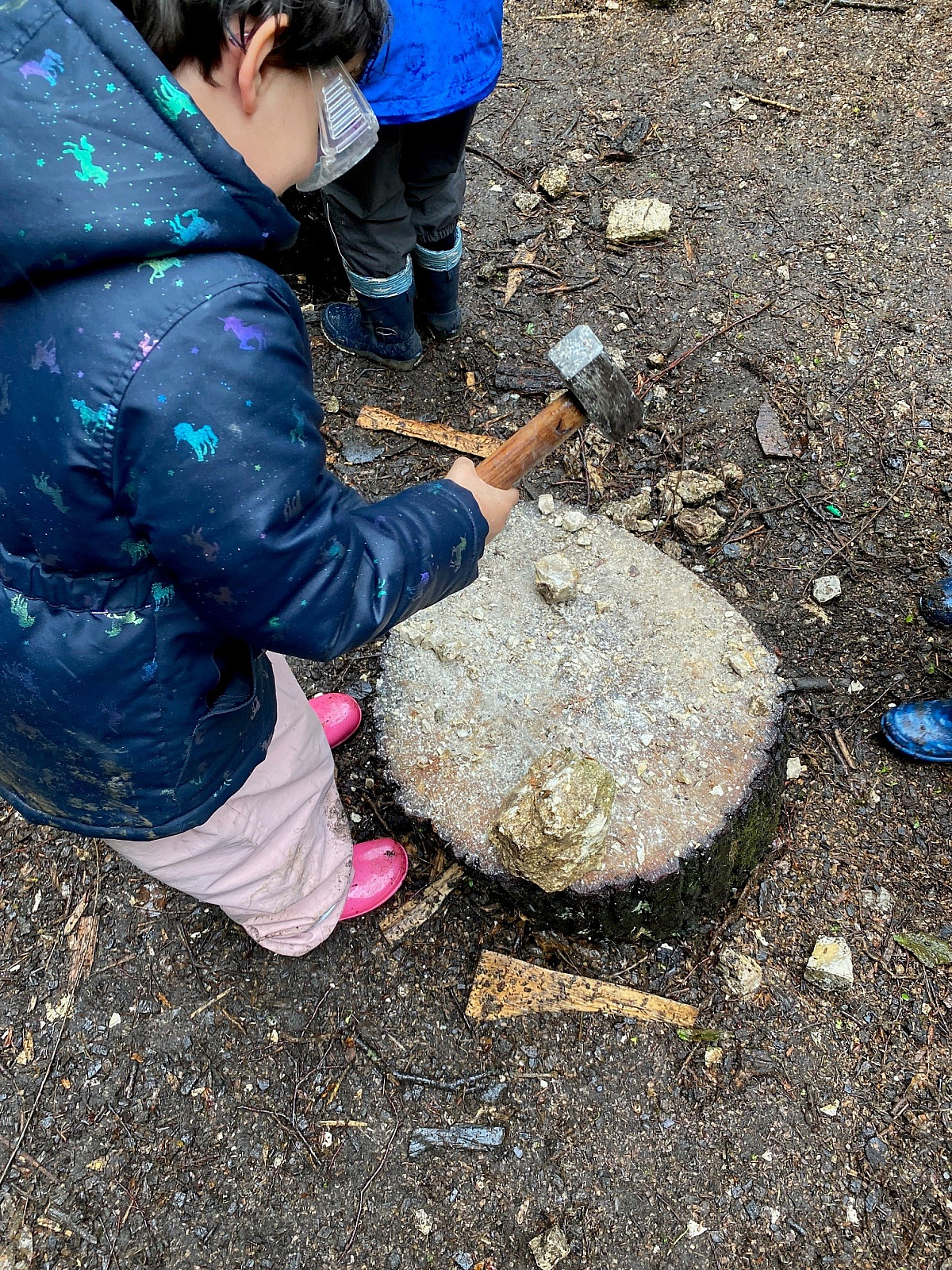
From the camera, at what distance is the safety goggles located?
3.78ft

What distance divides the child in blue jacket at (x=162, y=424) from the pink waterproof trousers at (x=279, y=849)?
0.22 metres

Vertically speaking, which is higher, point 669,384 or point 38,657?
point 38,657

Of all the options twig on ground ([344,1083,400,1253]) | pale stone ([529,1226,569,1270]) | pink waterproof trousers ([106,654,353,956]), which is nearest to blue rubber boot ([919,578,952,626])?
pink waterproof trousers ([106,654,353,956])

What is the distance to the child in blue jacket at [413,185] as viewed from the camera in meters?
2.16

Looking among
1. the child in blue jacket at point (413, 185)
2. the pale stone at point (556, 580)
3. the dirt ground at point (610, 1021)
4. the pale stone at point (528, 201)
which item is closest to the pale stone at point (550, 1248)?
the dirt ground at point (610, 1021)

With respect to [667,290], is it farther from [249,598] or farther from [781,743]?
[249,598]

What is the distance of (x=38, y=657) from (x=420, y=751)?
99cm

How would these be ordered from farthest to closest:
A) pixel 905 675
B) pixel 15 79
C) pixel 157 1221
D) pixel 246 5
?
pixel 905 675 < pixel 157 1221 < pixel 246 5 < pixel 15 79

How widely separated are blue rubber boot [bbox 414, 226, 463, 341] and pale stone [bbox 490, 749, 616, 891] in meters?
2.16

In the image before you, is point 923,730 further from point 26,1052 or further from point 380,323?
point 26,1052

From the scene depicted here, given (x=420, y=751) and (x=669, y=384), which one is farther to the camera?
(x=669, y=384)

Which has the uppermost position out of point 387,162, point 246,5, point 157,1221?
point 246,5

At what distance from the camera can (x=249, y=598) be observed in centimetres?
113

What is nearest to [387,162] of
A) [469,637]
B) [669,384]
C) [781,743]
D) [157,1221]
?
[669,384]
